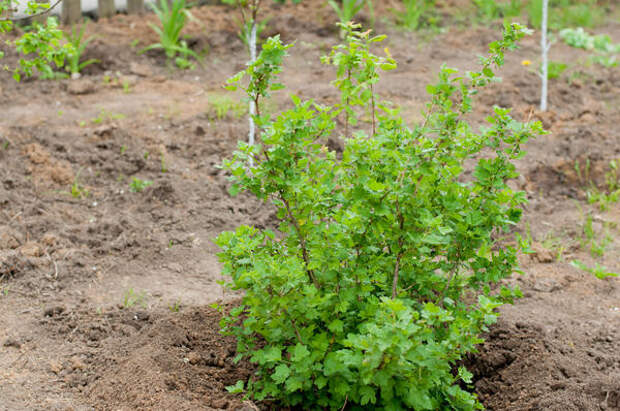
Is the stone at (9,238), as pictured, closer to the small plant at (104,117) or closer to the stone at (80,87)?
the small plant at (104,117)

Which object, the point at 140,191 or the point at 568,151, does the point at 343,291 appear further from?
the point at 568,151

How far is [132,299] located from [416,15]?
5561 millimetres

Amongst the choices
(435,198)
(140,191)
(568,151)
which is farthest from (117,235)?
(568,151)

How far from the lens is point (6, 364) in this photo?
2988 millimetres

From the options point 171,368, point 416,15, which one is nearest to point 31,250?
point 171,368

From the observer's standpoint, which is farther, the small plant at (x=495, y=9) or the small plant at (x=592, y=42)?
the small plant at (x=495, y=9)

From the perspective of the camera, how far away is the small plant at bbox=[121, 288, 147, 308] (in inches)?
138

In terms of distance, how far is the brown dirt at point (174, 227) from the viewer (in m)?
2.98

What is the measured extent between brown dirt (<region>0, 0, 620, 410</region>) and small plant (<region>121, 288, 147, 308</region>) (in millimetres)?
16

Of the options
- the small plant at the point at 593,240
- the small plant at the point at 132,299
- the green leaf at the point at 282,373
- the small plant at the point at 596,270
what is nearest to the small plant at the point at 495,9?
the small plant at the point at 593,240

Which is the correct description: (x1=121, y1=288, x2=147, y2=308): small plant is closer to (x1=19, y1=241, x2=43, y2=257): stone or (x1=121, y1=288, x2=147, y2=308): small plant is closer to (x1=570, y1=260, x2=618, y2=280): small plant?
(x1=19, y1=241, x2=43, y2=257): stone

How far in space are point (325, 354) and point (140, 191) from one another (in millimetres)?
2497

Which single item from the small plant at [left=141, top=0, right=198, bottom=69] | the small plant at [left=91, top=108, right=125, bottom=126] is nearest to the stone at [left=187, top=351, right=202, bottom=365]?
the small plant at [left=91, top=108, right=125, bottom=126]

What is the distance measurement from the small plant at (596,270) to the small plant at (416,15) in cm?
457
